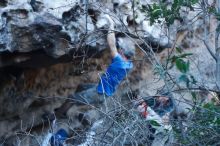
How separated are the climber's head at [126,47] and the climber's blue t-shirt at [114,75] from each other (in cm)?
44

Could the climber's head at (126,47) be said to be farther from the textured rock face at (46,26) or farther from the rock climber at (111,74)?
the textured rock face at (46,26)

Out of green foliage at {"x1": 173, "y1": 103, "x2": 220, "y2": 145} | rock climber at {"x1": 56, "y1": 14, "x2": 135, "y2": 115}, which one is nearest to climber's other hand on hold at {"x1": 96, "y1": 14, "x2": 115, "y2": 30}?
rock climber at {"x1": 56, "y1": 14, "x2": 135, "y2": 115}

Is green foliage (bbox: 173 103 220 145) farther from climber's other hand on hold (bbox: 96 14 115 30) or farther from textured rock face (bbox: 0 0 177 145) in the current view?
climber's other hand on hold (bbox: 96 14 115 30)

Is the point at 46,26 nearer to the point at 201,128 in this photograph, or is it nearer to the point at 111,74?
the point at 111,74

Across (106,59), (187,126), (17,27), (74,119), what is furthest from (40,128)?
(187,126)

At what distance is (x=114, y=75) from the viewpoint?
128 inches

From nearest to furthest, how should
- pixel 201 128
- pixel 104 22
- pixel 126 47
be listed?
1. pixel 201 128
2. pixel 104 22
3. pixel 126 47

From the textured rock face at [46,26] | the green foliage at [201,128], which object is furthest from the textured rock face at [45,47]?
the green foliage at [201,128]

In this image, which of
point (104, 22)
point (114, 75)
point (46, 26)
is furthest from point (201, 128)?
point (104, 22)

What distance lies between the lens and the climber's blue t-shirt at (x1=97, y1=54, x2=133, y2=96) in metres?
3.15

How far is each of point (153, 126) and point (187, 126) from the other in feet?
0.74

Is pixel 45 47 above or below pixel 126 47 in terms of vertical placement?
above

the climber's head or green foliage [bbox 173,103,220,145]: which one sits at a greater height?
green foliage [bbox 173,103,220,145]

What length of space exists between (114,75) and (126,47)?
0.77m
